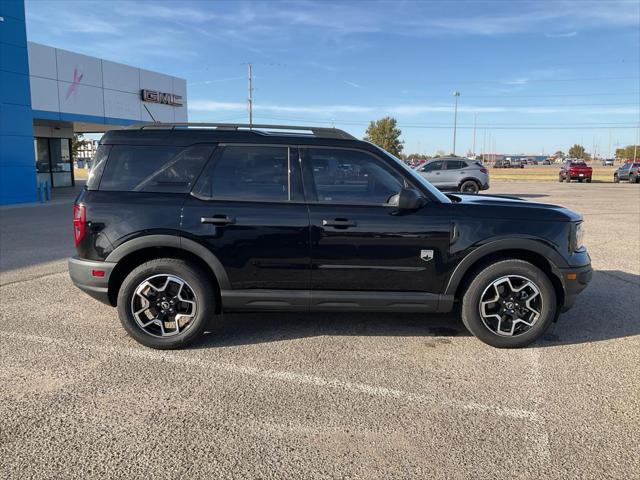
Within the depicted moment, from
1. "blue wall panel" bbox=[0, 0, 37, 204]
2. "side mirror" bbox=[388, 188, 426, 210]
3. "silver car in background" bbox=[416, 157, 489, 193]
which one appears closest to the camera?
"side mirror" bbox=[388, 188, 426, 210]

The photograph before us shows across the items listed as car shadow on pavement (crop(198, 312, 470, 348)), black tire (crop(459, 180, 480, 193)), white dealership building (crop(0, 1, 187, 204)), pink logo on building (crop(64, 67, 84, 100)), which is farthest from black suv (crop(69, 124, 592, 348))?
pink logo on building (crop(64, 67, 84, 100))

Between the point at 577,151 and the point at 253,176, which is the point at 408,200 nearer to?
the point at 253,176

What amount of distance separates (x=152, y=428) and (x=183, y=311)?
4.58 ft

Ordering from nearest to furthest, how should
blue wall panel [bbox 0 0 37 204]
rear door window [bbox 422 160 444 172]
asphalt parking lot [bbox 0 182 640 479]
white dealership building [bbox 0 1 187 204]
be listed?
asphalt parking lot [bbox 0 182 640 479]
blue wall panel [bbox 0 0 37 204]
white dealership building [bbox 0 1 187 204]
rear door window [bbox 422 160 444 172]

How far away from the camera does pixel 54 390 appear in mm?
3445

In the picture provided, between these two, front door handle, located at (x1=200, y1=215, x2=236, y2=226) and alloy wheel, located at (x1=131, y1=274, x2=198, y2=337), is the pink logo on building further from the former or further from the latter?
front door handle, located at (x1=200, y1=215, x2=236, y2=226)

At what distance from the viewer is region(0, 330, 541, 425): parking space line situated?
129 inches

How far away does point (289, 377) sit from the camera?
3.71 meters

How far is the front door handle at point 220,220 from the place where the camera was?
4.11 metres

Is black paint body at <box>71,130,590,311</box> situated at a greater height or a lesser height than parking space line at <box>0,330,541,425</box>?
greater

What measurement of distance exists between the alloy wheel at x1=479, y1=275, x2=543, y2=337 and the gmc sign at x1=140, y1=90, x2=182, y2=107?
23881 mm

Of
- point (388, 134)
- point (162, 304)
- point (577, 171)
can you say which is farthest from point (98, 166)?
point (388, 134)

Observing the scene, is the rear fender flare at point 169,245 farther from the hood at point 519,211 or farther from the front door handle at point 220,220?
the hood at point 519,211

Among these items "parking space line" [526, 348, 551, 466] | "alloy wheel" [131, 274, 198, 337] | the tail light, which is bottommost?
"parking space line" [526, 348, 551, 466]
